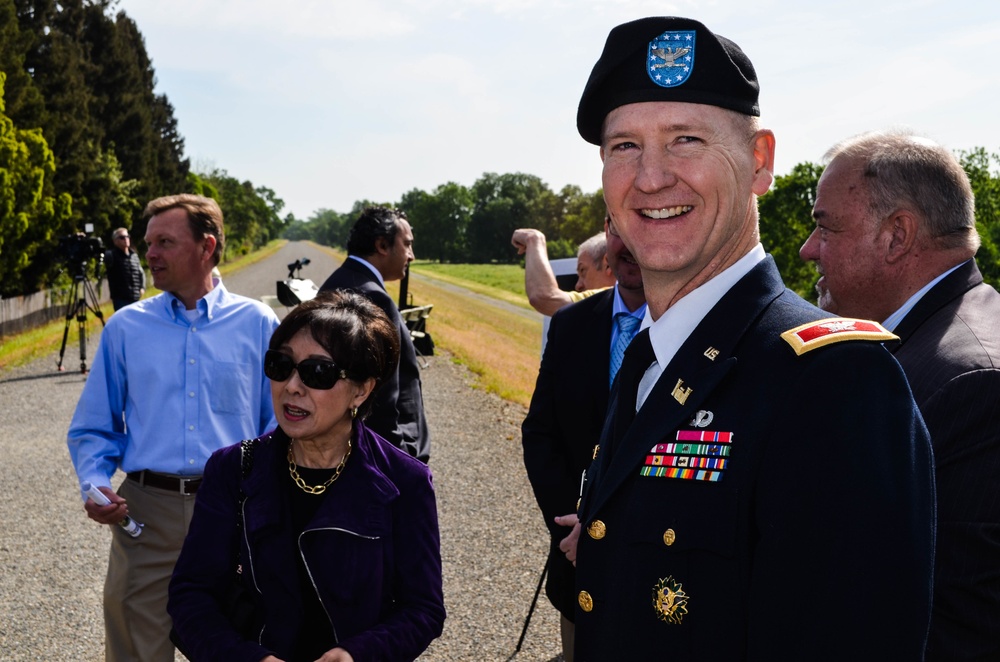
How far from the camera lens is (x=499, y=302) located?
51.4 m

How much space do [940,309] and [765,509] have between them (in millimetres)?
1401

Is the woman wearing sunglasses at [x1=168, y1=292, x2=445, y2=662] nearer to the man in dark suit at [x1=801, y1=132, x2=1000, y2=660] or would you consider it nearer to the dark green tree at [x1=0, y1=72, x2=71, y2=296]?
the man in dark suit at [x1=801, y1=132, x2=1000, y2=660]

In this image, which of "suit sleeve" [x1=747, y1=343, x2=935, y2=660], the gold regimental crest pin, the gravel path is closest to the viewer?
"suit sleeve" [x1=747, y1=343, x2=935, y2=660]

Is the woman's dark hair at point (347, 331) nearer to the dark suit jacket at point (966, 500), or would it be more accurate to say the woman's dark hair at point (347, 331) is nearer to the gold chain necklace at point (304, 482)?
the gold chain necklace at point (304, 482)

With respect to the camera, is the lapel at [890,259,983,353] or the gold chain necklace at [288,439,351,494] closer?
the lapel at [890,259,983,353]

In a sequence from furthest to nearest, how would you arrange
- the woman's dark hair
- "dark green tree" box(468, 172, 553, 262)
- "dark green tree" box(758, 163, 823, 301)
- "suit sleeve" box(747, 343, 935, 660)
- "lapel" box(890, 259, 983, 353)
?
1. "dark green tree" box(468, 172, 553, 262)
2. "dark green tree" box(758, 163, 823, 301)
3. the woman's dark hair
4. "lapel" box(890, 259, 983, 353)
5. "suit sleeve" box(747, 343, 935, 660)

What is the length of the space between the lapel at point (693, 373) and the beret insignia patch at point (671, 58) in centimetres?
39

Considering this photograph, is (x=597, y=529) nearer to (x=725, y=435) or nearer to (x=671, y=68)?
(x=725, y=435)

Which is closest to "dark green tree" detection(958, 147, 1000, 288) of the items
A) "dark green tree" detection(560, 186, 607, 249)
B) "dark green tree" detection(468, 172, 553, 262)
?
"dark green tree" detection(560, 186, 607, 249)

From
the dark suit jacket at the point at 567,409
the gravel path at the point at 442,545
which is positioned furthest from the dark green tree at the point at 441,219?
the dark suit jacket at the point at 567,409

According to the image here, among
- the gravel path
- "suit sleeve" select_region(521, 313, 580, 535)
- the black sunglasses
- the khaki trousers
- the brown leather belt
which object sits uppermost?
the black sunglasses

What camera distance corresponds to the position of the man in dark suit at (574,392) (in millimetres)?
3463

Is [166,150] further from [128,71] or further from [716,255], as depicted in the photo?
[716,255]

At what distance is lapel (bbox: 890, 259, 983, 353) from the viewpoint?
233cm
